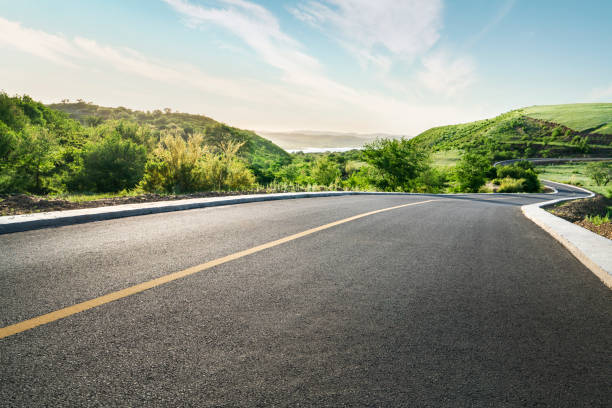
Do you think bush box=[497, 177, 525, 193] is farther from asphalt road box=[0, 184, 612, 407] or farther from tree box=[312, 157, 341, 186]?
asphalt road box=[0, 184, 612, 407]

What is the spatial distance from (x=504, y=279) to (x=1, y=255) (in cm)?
596

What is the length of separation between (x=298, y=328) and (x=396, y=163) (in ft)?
110

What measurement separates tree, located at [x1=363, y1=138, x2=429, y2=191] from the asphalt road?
3039cm

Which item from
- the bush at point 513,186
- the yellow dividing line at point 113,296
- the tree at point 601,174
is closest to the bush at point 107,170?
the yellow dividing line at point 113,296

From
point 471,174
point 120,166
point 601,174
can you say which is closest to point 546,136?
point 601,174

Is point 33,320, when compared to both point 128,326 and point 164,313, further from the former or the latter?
point 164,313

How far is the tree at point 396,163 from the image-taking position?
34.5 meters

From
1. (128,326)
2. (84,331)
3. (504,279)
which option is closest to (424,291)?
(504,279)

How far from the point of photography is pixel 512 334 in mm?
2633

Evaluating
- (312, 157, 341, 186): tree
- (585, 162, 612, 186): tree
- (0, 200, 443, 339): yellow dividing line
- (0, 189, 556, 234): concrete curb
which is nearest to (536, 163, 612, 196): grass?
(585, 162, 612, 186): tree

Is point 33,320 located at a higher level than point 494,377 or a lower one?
higher

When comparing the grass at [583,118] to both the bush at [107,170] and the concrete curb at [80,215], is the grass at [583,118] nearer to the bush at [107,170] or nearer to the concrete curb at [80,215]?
the bush at [107,170]

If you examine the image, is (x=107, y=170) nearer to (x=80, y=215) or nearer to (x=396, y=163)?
(x=80, y=215)

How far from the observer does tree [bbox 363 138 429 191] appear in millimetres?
34531
